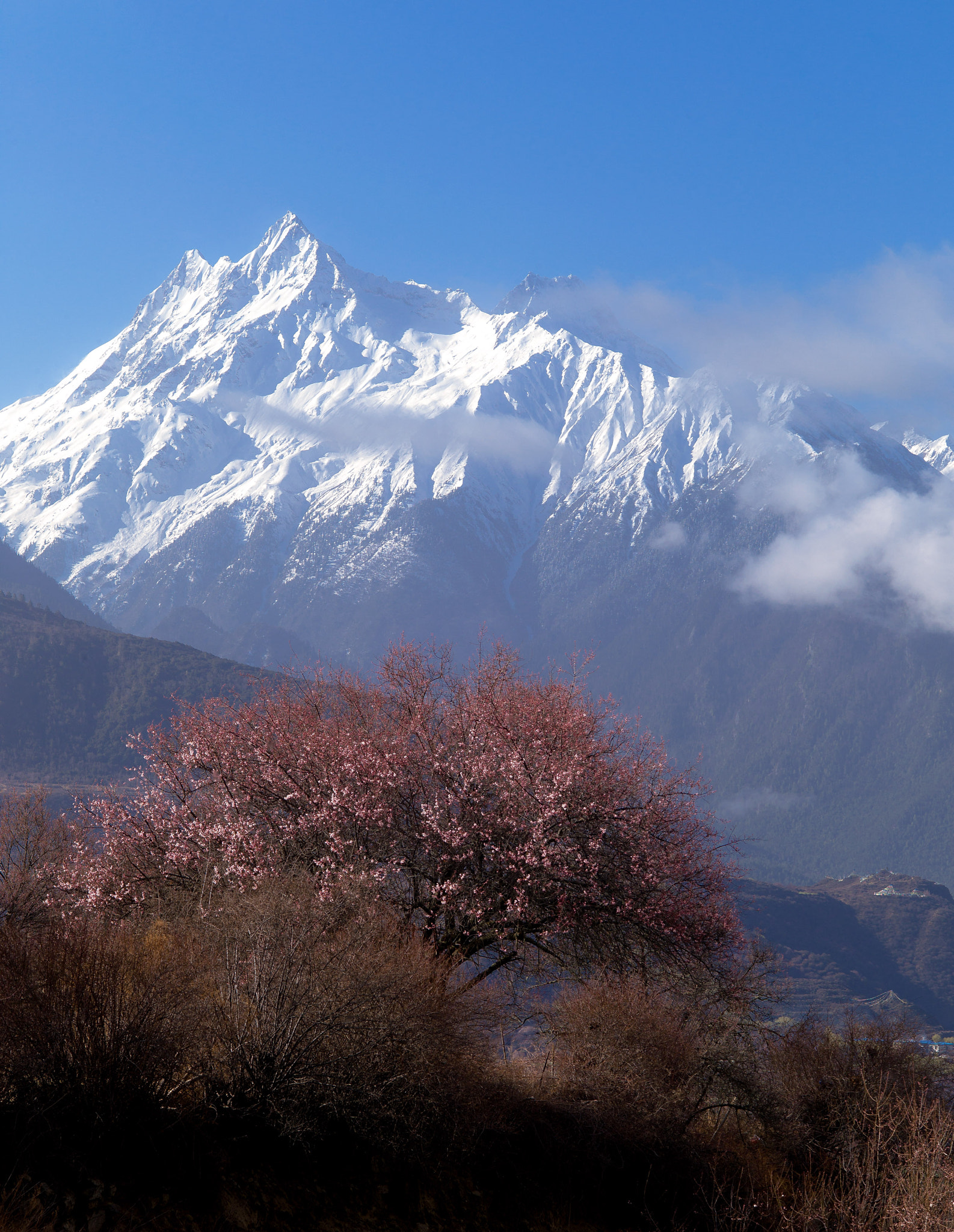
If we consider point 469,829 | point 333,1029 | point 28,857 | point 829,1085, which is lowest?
point 28,857

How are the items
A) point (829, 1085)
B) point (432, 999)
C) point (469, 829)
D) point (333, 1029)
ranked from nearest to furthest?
point (333, 1029), point (432, 999), point (469, 829), point (829, 1085)

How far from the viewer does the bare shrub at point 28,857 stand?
30.4 metres

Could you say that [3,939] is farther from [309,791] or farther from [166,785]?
[166,785]

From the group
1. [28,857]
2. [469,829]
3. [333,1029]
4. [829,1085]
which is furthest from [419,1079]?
[28,857]

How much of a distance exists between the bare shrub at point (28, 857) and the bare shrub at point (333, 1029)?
14.1ft

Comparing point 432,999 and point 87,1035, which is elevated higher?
point 432,999

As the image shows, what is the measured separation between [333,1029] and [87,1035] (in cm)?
385

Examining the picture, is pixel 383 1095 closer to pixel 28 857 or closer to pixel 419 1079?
pixel 419 1079

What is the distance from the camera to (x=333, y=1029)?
56.5ft

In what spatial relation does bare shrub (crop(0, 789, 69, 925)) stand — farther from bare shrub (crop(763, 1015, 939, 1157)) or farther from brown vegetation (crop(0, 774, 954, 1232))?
bare shrub (crop(763, 1015, 939, 1157))

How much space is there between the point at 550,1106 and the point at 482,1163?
1.93 m

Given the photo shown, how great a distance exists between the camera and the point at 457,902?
78.1ft

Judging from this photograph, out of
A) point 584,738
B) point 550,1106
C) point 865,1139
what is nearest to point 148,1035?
point 550,1106

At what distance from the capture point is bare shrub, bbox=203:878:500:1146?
55.8ft
